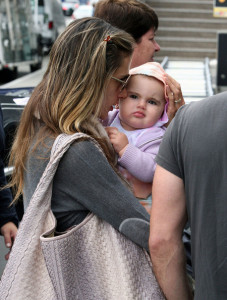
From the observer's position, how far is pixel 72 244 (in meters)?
1.72

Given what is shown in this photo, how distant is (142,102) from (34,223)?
77 centimetres

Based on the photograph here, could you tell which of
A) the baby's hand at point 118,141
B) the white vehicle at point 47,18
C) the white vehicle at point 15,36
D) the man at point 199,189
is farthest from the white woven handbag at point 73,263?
the white vehicle at point 47,18

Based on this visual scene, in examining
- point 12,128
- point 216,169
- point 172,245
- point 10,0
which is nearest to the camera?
point 216,169

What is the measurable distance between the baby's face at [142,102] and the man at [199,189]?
0.78 metres

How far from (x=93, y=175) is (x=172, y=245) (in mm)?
321

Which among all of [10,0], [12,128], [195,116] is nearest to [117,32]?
[195,116]

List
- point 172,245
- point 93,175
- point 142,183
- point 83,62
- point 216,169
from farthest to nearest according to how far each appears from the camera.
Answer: point 142,183 → point 83,62 → point 93,175 → point 172,245 → point 216,169

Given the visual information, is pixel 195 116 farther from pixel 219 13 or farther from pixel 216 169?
pixel 219 13

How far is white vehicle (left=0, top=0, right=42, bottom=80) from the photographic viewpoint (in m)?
14.4

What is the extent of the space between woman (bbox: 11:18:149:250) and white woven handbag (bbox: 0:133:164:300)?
0.13ft

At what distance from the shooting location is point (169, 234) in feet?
5.31

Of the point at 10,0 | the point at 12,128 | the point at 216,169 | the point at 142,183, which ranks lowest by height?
the point at 10,0

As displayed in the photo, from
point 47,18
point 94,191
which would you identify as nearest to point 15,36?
point 47,18

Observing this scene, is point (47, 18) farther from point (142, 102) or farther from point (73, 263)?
point (73, 263)
